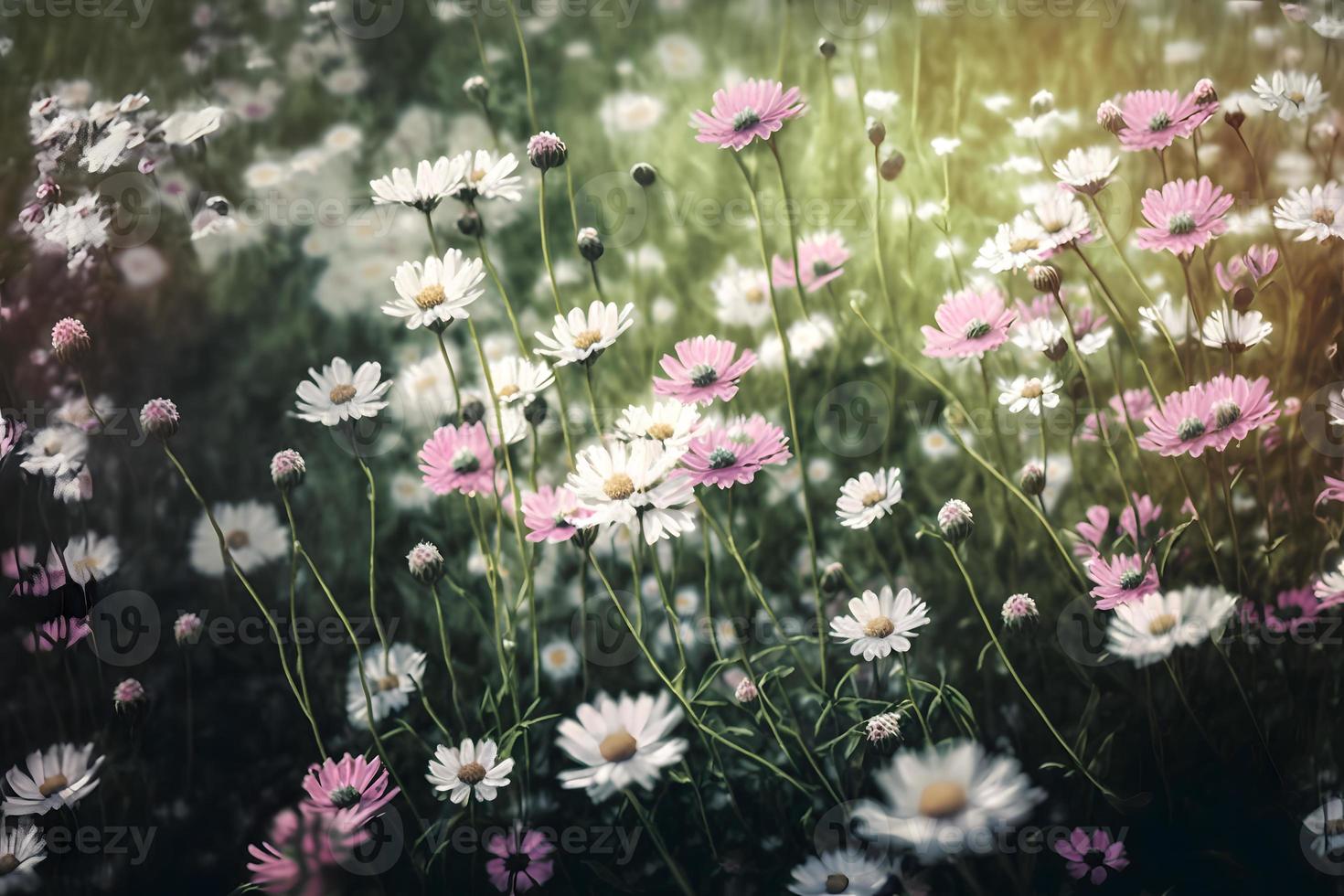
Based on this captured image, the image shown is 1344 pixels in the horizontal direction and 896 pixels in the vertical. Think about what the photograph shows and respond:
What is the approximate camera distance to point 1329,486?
2.54 ft

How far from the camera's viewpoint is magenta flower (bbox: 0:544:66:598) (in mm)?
835

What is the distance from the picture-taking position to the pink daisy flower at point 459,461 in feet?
2.56

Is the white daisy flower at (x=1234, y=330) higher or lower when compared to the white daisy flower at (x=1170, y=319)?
lower

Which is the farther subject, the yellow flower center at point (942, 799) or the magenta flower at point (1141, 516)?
the magenta flower at point (1141, 516)

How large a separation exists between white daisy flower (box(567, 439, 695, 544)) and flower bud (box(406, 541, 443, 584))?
0.12m

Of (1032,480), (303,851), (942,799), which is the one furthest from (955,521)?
(303,851)

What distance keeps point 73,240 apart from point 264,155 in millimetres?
173

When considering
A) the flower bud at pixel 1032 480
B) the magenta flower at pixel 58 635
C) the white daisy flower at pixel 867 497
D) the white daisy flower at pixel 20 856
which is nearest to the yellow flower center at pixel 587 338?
the white daisy flower at pixel 867 497

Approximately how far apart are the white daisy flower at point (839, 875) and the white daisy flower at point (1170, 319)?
1.48ft

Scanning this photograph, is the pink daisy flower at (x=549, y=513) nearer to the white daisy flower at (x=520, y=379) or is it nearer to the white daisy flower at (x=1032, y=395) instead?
the white daisy flower at (x=520, y=379)

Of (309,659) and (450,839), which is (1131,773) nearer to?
(450,839)

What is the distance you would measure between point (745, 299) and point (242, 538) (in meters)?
0.46

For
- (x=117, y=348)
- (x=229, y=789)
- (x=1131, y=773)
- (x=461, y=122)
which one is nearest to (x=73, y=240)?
(x=117, y=348)

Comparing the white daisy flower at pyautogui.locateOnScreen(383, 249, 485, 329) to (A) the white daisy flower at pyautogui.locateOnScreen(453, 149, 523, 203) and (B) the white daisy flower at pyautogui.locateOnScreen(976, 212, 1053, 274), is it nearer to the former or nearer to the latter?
(A) the white daisy flower at pyautogui.locateOnScreen(453, 149, 523, 203)
